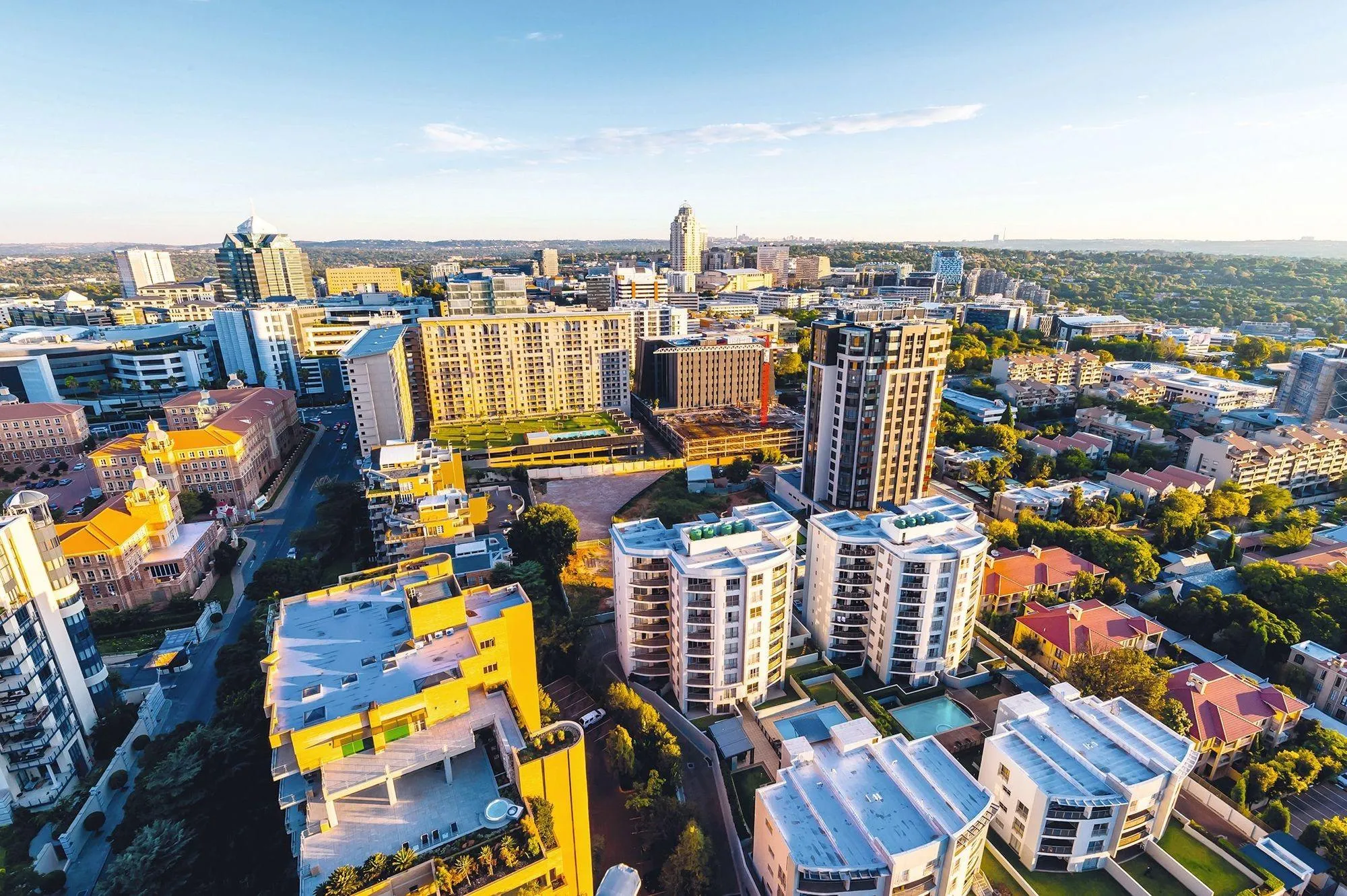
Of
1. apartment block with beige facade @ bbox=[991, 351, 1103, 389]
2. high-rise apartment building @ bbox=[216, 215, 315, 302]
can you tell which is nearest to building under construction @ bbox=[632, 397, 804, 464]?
apartment block with beige facade @ bbox=[991, 351, 1103, 389]

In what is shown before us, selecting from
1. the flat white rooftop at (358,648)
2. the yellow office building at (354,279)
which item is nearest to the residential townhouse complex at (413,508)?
the flat white rooftop at (358,648)

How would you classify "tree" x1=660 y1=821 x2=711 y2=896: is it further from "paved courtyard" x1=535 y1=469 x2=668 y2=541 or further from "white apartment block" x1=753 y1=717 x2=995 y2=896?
"paved courtyard" x1=535 y1=469 x2=668 y2=541


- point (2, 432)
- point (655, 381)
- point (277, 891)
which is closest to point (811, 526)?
point (277, 891)

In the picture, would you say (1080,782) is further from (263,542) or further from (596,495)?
(263,542)

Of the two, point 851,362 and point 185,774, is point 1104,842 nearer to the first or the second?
point 851,362

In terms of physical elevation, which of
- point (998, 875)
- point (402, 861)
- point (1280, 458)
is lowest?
point (998, 875)

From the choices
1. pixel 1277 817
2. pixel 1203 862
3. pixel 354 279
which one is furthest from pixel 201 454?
pixel 354 279

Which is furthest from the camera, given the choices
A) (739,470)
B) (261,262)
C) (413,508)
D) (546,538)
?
(261,262)

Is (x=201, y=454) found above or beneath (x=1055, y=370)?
above
